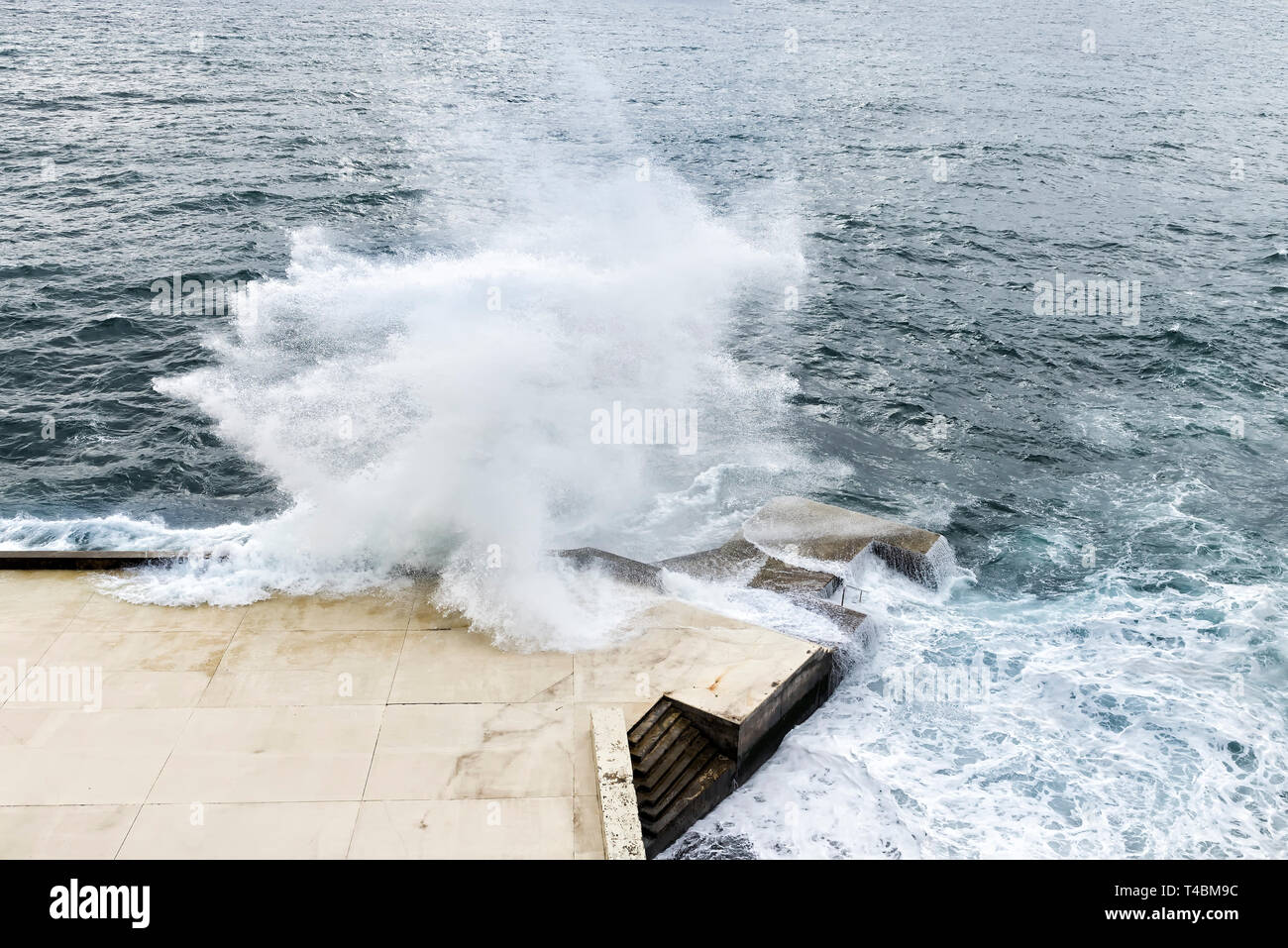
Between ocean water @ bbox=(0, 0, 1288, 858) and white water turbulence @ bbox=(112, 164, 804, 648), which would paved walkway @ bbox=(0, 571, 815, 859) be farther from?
ocean water @ bbox=(0, 0, 1288, 858)

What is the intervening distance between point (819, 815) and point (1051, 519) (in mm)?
8834

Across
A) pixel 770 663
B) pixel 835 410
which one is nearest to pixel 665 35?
pixel 835 410

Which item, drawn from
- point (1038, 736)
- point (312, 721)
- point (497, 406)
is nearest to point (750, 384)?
point (497, 406)

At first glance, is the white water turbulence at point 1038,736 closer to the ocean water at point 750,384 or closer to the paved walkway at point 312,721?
the ocean water at point 750,384

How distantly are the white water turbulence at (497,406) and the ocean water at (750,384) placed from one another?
0.10 m

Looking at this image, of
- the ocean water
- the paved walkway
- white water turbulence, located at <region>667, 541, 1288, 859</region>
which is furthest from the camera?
the ocean water

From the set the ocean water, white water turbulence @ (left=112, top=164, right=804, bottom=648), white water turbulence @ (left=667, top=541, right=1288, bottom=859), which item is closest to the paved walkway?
white water turbulence @ (left=112, top=164, right=804, bottom=648)

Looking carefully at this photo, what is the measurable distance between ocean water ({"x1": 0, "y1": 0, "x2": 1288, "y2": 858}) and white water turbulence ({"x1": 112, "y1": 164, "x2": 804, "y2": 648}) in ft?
0.31

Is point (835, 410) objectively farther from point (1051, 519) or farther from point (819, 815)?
point (819, 815)

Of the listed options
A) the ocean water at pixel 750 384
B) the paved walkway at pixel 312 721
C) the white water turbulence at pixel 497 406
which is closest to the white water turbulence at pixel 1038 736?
the ocean water at pixel 750 384

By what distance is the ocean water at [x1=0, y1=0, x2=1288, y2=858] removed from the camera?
12.7m

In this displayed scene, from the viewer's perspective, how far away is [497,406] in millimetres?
18031

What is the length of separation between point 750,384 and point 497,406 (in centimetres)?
658

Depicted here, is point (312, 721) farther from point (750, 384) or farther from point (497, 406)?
point (750, 384)
